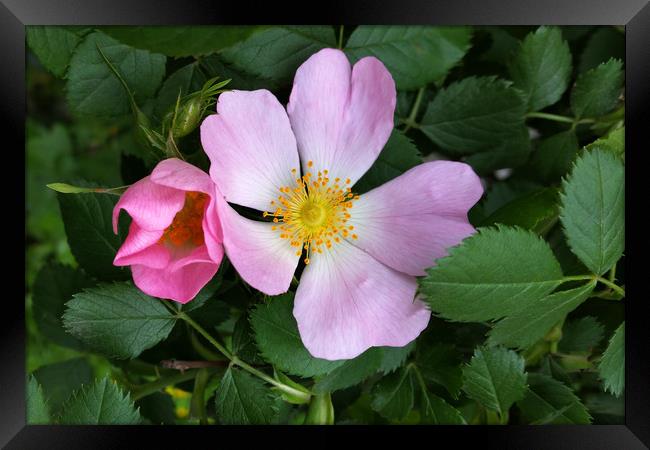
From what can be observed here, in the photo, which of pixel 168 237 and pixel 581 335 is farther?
pixel 581 335

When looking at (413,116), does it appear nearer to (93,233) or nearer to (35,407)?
(93,233)

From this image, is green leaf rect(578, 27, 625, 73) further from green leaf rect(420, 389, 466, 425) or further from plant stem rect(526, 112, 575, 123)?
green leaf rect(420, 389, 466, 425)

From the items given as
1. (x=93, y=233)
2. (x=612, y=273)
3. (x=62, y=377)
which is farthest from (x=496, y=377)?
(x=62, y=377)

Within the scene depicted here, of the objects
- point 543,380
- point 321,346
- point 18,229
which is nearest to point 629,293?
point 543,380

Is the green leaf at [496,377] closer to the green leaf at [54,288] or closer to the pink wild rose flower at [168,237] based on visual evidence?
the pink wild rose flower at [168,237]

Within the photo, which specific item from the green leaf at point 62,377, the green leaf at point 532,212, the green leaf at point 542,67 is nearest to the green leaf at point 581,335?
the green leaf at point 532,212

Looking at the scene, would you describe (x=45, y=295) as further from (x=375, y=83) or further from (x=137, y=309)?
(x=375, y=83)

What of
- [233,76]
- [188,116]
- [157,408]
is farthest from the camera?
[157,408]
